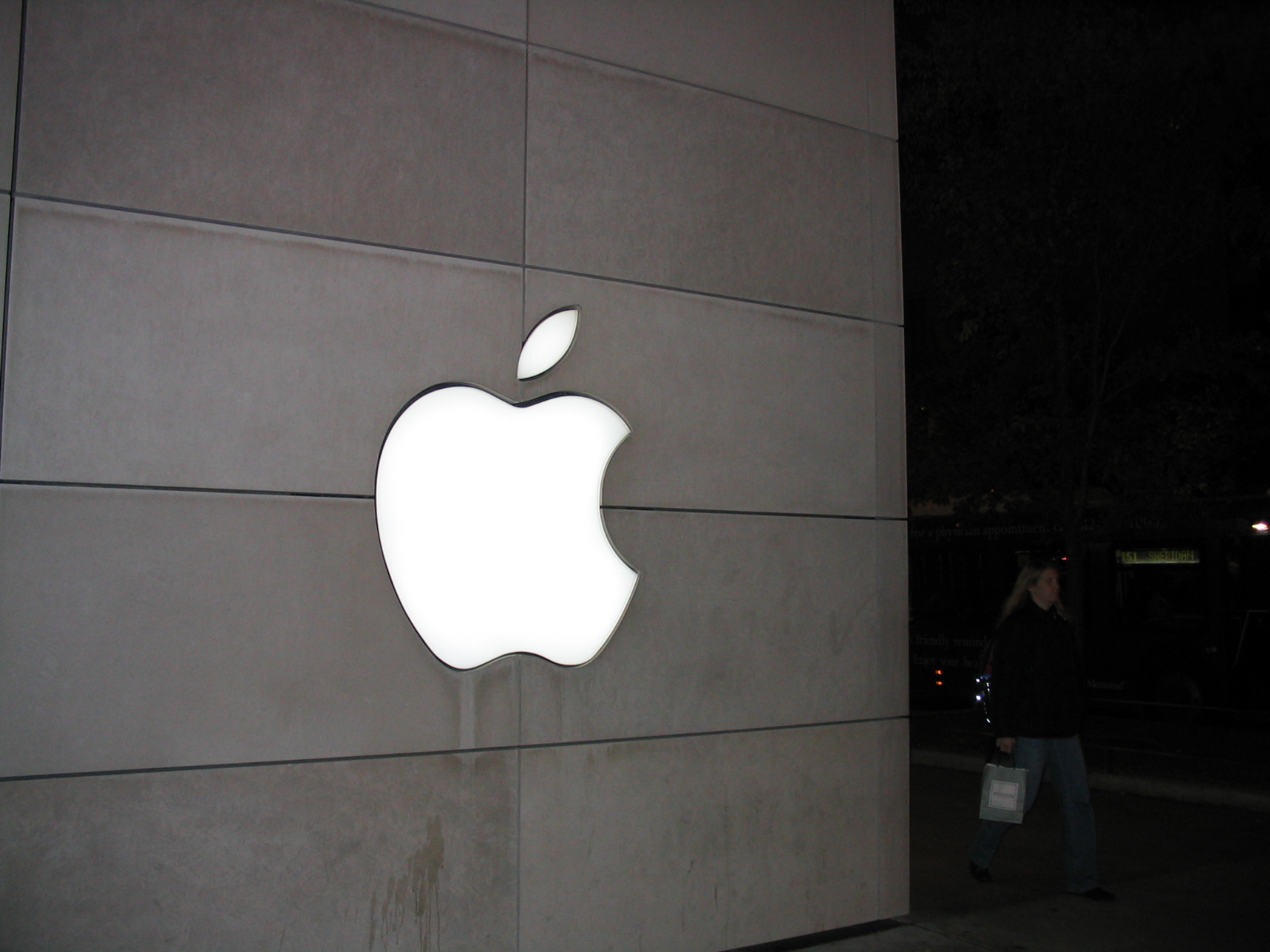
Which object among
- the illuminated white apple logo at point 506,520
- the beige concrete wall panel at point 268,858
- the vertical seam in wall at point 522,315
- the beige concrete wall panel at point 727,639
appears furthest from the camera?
the beige concrete wall panel at point 727,639

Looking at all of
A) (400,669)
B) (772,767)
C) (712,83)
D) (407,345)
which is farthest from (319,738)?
(712,83)

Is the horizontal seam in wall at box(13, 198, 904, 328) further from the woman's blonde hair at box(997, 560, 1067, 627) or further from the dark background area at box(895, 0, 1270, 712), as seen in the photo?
the dark background area at box(895, 0, 1270, 712)

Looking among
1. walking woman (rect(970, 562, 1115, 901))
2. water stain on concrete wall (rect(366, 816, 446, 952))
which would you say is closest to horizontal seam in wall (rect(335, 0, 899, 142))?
walking woman (rect(970, 562, 1115, 901))

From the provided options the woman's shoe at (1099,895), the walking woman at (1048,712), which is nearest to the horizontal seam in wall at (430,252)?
the walking woman at (1048,712)

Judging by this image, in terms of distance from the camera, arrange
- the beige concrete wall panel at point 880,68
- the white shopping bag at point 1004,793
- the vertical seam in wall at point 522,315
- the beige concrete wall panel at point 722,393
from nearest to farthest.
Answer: the vertical seam in wall at point 522,315, the beige concrete wall panel at point 722,393, the beige concrete wall panel at point 880,68, the white shopping bag at point 1004,793

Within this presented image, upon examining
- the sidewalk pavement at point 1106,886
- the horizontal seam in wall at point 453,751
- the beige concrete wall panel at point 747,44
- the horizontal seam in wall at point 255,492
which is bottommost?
the sidewalk pavement at point 1106,886

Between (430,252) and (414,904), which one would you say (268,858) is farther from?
(430,252)

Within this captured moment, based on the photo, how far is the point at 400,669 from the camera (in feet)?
14.6

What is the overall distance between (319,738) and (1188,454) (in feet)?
33.6

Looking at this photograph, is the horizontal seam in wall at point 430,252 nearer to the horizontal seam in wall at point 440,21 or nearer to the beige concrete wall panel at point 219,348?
the beige concrete wall panel at point 219,348

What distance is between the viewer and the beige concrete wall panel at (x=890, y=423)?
19.7ft

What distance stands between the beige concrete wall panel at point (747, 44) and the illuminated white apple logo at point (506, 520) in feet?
4.48

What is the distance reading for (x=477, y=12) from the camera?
488 centimetres

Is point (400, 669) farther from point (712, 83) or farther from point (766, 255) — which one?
point (712, 83)
